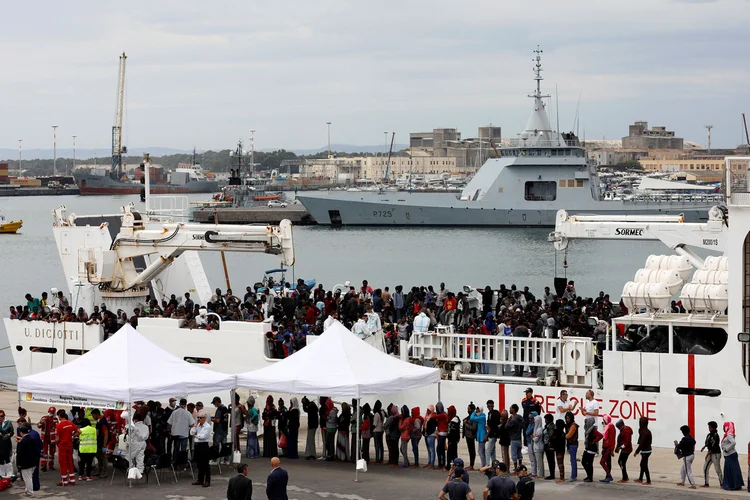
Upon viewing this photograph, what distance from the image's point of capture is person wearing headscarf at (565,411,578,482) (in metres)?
14.4

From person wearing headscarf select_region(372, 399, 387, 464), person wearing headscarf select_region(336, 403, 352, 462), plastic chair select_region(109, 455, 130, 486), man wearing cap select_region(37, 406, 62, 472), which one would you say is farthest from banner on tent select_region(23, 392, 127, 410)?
person wearing headscarf select_region(372, 399, 387, 464)

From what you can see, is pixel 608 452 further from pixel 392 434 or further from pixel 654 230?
pixel 654 230

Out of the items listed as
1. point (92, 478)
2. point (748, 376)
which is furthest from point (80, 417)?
point (748, 376)

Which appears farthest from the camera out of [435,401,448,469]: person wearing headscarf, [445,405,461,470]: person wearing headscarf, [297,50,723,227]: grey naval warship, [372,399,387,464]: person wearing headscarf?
[297,50,723,227]: grey naval warship

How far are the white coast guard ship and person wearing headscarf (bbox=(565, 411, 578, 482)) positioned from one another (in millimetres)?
2593

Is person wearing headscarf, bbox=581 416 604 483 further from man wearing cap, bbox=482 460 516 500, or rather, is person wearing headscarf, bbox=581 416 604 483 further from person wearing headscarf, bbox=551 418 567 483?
man wearing cap, bbox=482 460 516 500

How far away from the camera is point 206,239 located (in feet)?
73.2

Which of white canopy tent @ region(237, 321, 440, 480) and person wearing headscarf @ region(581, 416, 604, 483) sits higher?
white canopy tent @ region(237, 321, 440, 480)

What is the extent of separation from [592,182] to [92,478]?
72.3 m

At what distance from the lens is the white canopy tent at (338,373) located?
14531mm

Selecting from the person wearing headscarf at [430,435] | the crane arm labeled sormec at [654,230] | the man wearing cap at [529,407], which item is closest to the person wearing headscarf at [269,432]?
the person wearing headscarf at [430,435]

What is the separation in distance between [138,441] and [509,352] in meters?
6.56

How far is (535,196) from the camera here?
85.6 m

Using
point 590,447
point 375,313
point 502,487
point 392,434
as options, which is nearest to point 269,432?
point 392,434
